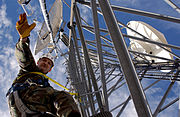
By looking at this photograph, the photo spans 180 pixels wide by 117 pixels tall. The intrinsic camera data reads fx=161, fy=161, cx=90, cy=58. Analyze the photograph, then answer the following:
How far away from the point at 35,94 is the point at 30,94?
12 cm

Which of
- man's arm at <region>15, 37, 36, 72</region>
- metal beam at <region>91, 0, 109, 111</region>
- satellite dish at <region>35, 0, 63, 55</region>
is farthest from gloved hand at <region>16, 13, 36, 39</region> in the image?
satellite dish at <region>35, 0, 63, 55</region>

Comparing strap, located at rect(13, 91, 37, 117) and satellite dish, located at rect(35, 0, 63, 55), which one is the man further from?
satellite dish, located at rect(35, 0, 63, 55)

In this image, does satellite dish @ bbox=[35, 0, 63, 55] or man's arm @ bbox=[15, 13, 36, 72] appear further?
satellite dish @ bbox=[35, 0, 63, 55]

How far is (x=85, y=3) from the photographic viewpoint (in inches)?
292

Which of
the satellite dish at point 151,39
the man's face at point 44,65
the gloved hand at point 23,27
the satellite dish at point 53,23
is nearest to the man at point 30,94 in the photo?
the gloved hand at point 23,27

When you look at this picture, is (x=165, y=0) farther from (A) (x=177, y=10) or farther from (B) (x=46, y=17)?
(B) (x=46, y=17)

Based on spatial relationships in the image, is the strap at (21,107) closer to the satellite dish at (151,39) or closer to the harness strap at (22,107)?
the harness strap at (22,107)

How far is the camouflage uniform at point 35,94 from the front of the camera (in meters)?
3.48

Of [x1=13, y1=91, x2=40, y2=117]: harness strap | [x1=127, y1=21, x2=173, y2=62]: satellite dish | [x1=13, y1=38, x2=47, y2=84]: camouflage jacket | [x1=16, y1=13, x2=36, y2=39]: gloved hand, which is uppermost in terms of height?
[x1=127, y1=21, x2=173, y2=62]: satellite dish

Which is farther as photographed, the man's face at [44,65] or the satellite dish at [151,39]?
the satellite dish at [151,39]

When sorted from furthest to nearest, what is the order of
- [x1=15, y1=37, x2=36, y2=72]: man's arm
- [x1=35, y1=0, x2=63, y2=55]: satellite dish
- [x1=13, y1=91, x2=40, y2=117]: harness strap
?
[x1=35, y1=0, x2=63, y2=55]: satellite dish
[x1=15, y1=37, x2=36, y2=72]: man's arm
[x1=13, y1=91, x2=40, y2=117]: harness strap

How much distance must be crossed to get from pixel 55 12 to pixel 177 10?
7.26 m

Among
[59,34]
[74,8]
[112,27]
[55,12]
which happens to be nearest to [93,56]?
[59,34]

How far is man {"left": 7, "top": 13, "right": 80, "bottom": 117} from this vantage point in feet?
11.7
